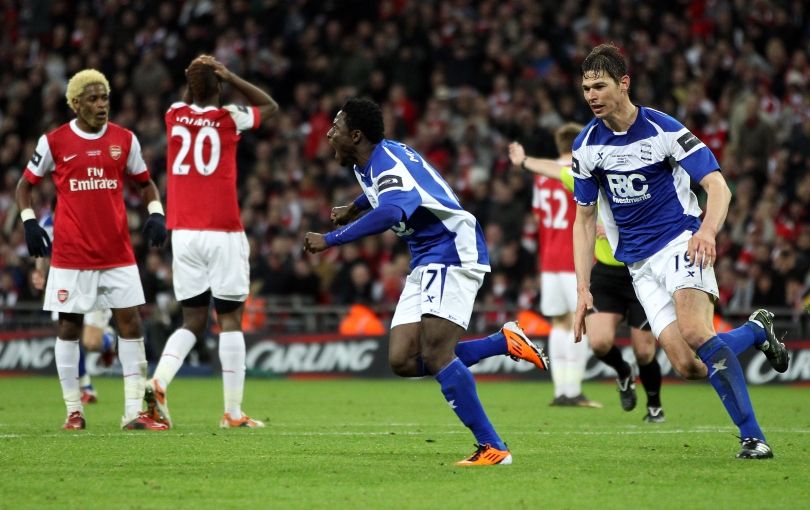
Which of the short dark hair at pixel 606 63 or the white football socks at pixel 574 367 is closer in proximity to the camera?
the short dark hair at pixel 606 63

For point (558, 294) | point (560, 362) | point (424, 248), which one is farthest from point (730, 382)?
point (558, 294)

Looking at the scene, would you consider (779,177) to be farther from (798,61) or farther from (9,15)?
(9,15)

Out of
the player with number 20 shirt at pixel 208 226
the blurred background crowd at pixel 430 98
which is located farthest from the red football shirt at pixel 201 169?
the blurred background crowd at pixel 430 98

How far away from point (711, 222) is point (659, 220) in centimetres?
66

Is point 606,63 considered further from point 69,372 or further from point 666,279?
point 69,372

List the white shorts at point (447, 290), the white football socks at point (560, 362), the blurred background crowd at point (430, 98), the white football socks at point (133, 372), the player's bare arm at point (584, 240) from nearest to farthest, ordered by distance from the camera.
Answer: the white shorts at point (447, 290) → the player's bare arm at point (584, 240) → the white football socks at point (133, 372) → the white football socks at point (560, 362) → the blurred background crowd at point (430, 98)

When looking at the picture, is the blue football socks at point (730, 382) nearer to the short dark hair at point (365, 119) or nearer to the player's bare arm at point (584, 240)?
the player's bare arm at point (584, 240)

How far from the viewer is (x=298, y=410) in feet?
42.9

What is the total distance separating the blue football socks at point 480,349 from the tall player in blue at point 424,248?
0.18 m

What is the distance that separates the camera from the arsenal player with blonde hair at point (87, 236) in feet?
33.6

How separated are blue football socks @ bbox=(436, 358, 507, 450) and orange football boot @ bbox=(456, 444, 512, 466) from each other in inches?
1.2

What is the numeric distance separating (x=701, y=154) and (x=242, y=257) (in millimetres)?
4241

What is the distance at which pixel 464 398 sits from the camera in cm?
761

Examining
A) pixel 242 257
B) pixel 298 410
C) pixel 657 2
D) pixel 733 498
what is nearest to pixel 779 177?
pixel 657 2
